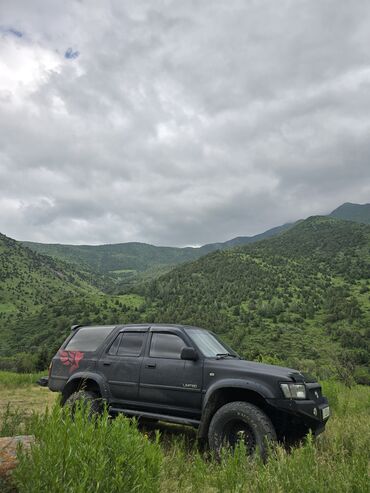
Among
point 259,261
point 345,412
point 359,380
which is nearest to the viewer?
point 345,412

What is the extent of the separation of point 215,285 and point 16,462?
101 metres

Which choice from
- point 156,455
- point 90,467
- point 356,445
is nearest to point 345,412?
point 356,445

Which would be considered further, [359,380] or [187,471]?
[359,380]

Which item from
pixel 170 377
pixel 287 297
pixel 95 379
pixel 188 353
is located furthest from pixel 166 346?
pixel 287 297

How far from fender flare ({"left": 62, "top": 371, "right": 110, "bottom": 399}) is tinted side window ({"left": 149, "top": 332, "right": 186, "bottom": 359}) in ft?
3.27

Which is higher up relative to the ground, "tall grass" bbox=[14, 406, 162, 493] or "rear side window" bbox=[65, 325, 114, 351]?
"rear side window" bbox=[65, 325, 114, 351]

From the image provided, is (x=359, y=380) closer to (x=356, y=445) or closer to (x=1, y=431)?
(x=356, y=445)

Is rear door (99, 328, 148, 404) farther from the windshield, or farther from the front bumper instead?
the front bumper

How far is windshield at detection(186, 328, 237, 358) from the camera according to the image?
257 inches

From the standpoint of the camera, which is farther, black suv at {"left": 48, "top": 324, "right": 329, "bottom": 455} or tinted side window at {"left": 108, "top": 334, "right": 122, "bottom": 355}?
tinted side window at {"left": 108, "top": 334, "right": 122, "bottom": 355}

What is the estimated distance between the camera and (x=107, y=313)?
9462 centimetres

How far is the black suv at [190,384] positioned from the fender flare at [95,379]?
0.05 ft

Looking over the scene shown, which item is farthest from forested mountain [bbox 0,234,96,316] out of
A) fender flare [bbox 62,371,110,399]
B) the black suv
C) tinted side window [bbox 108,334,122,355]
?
tinted side window [bbox 108,334,122,355]

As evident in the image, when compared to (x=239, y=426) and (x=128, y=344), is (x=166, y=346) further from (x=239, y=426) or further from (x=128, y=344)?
(x=239, y=426)
